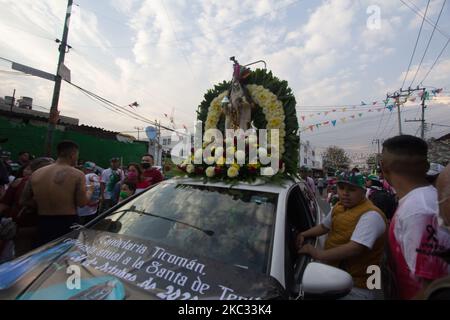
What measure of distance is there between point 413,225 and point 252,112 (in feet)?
8.55

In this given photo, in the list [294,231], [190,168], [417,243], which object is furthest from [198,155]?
[417,243]

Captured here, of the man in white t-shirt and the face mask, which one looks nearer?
the man in white t-shirt

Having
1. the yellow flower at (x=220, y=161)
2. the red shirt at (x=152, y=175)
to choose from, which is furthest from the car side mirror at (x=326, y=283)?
the red shirt at (x=152, y=175)

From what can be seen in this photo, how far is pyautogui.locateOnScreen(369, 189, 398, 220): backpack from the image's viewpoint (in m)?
4.29

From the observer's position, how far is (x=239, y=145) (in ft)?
9.70

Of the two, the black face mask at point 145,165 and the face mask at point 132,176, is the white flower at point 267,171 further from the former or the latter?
the black face mask at point 145,165

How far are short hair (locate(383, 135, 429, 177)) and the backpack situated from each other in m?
2.92

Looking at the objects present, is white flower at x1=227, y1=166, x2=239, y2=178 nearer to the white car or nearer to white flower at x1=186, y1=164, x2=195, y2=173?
the white car

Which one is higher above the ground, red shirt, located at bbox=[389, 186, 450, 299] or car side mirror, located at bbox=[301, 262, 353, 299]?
red shirt, located at bbox=[389, 186, 450, 299]

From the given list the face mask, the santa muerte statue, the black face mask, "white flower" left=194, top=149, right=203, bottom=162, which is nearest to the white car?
"white flower" left=194, top=149, right=203, bottom=162

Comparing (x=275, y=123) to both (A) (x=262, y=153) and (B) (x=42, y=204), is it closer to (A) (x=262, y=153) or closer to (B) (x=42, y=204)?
(A) (x=262, y=153)

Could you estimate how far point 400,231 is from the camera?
1.49 meters

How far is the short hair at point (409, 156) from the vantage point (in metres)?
1.71

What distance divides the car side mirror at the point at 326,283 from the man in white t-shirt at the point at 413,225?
11.9 inches
